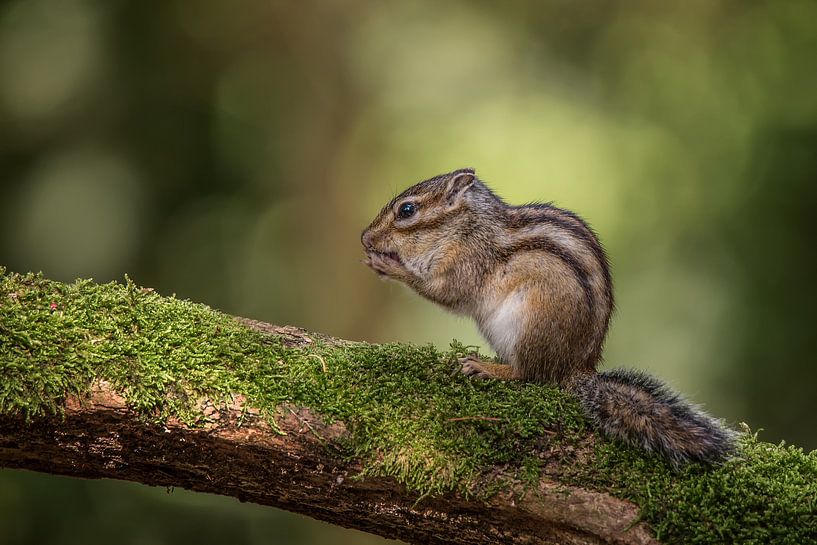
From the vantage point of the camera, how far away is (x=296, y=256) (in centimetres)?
762

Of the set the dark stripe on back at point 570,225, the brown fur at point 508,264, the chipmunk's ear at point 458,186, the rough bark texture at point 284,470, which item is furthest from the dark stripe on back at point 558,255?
the rough bark texture at point 284,470

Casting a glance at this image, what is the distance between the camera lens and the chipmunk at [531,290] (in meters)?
2.96

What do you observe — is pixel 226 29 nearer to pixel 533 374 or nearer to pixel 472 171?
pixel 472 171

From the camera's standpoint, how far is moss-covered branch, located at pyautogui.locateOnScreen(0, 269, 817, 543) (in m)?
2.71

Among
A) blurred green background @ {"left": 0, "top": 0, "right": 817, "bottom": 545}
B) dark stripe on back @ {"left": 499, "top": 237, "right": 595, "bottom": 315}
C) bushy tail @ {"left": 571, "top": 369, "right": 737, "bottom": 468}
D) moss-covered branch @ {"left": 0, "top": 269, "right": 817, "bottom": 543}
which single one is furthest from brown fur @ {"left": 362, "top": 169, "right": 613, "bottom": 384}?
blurred green background @ {"left": 0, "top": 0, "right": 817, "bottom": 545}

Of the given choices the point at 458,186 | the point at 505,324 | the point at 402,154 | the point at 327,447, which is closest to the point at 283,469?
the point at 327,447

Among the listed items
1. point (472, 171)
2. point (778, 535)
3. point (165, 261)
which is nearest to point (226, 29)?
point (165, 261)

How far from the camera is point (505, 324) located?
3551 mm

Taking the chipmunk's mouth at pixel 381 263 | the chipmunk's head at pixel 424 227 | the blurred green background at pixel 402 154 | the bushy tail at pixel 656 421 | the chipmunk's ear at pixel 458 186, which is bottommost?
the bushy tail at pixel 656 421

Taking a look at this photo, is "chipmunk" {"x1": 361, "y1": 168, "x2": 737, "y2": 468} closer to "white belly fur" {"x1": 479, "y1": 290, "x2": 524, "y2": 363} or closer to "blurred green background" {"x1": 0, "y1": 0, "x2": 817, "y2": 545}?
"white belly fur" {"x1": 479, "y1": 290, "x2": 524, "y2": 363}

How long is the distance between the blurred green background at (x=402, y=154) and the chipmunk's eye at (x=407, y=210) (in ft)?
9.50

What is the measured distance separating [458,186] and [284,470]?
5.75ft

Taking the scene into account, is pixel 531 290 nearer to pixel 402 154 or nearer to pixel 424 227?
pixel 424 227

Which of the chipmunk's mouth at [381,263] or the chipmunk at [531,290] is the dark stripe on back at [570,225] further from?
the chipmunk's mouth at [381,263]
